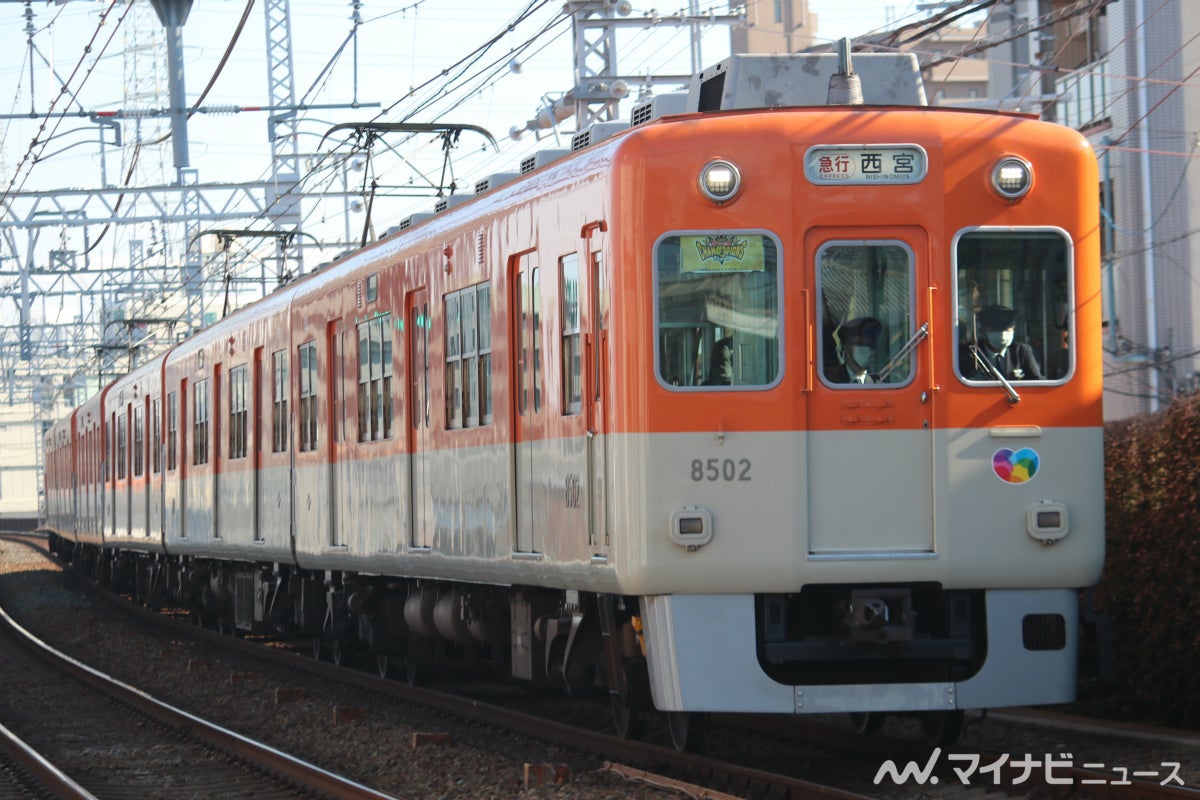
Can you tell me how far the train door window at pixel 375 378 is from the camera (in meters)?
12.0

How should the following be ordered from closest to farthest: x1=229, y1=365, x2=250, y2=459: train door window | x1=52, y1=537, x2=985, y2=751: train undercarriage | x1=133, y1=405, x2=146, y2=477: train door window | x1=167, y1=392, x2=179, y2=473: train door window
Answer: x1=52, y1=537, x2=985, y2=751: train undercarriage → x1=229, y1=365, x2=250, y2=459: train door window → x1=167, y1=392, x2=179, y2=473: train door window → x1=133, y1=405, x2=146, y2=477: train door window

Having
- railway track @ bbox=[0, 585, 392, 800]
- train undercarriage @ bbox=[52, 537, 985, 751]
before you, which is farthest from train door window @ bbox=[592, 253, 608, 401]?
railway track @ bbox=[0, 585, 392, 800]

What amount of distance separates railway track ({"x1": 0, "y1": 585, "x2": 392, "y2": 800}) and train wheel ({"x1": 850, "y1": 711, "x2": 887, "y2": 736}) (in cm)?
259

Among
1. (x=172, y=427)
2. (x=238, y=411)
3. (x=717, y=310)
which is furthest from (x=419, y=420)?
(x=172, y=427)

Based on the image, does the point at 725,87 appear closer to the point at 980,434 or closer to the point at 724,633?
the point at 980,434

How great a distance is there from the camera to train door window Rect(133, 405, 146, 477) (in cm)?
2364

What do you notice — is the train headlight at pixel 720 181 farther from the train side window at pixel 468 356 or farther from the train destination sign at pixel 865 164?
the train side window at pixel 468 356

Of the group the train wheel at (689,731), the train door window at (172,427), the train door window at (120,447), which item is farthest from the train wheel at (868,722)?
the train door window at (120,447)

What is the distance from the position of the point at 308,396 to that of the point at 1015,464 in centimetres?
742

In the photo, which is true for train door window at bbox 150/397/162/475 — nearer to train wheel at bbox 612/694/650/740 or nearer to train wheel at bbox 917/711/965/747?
train wheel at bbox 612/694/650/740

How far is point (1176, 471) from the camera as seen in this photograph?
9734 mm

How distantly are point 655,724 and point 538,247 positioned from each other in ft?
9.70

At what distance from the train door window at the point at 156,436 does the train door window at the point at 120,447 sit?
114 inches

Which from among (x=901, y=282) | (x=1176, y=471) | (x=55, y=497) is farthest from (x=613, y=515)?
(x=55, y=497)
